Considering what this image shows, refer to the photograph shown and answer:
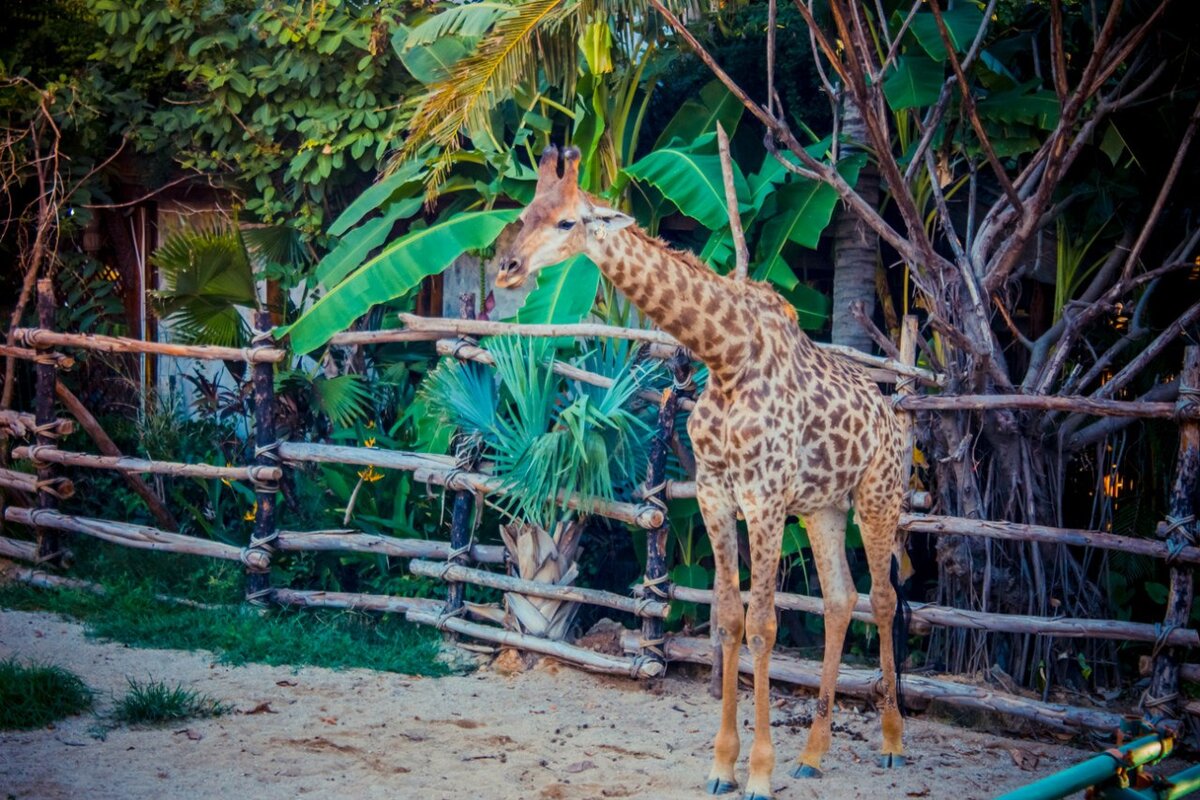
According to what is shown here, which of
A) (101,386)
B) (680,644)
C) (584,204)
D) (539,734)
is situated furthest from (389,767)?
(101,386)

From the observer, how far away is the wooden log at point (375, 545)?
6.62m

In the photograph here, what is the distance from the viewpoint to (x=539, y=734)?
17.5 feet

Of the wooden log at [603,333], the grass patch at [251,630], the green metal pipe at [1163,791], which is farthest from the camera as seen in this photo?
the grass patch at [251,630]

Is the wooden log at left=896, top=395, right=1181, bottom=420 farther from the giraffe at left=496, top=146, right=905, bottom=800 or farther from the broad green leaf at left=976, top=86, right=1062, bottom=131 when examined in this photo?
the broad green leaf at left=976, top=86, right=1062, bottom=131

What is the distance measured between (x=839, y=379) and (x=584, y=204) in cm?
147

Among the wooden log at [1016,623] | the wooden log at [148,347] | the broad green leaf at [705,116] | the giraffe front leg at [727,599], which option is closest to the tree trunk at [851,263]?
the broad green leaf at [705,116]

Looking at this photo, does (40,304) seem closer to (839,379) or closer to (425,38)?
(425,38)

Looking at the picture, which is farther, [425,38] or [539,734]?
[425,38]

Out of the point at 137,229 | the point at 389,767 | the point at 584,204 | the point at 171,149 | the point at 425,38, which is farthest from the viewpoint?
the point at 137,229

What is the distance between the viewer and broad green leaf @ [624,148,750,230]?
6.63 metres

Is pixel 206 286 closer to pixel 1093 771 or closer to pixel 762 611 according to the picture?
pixel 762 611

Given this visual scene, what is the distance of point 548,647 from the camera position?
6254 millimetres

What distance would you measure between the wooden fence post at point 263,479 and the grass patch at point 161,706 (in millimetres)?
1559

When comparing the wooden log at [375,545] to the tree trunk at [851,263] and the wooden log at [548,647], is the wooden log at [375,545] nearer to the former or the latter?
the wooden log at [548,647]
